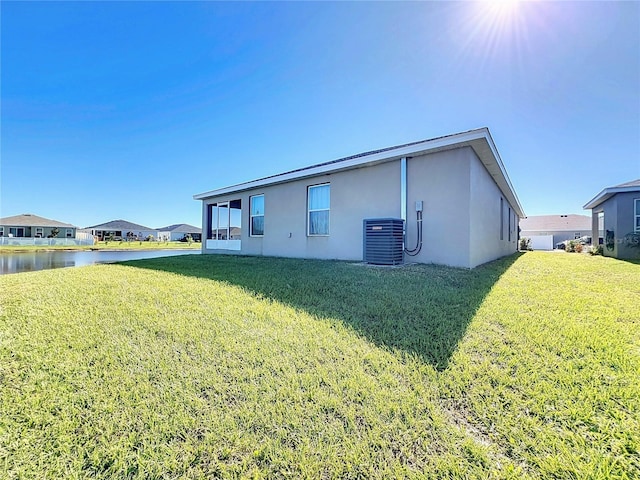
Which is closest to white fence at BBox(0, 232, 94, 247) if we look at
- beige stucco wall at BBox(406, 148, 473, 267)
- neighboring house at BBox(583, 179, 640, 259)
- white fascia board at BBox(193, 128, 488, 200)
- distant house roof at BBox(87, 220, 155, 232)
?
distant house roof at BBox(87, 220, 155, 232)

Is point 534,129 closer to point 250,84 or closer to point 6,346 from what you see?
point 250,84

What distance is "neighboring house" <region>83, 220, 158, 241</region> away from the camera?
5038 cm

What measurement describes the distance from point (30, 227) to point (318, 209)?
151 feet

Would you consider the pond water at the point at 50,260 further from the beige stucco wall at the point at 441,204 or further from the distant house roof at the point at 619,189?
the distant house roof at the point at 619,189

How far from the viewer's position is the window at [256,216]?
11.9 m

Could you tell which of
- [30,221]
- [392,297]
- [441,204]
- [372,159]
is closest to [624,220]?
[441,204]

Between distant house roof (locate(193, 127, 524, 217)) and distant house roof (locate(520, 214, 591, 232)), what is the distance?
32100 mm

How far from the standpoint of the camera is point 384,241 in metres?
7.07

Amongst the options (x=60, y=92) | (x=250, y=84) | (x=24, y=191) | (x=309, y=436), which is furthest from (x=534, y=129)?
(x=24, y=191)

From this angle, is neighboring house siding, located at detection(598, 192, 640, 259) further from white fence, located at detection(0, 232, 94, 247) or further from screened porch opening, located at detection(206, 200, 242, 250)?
white fence, located at detection(0, 232, 94, 247)

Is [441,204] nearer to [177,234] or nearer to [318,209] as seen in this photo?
[318,209]

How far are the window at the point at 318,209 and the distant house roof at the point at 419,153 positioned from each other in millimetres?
595

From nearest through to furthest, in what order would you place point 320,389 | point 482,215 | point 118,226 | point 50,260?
point 320,389 < point 482,215 < point 50,260 < point 118,226

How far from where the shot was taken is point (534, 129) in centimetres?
1157
